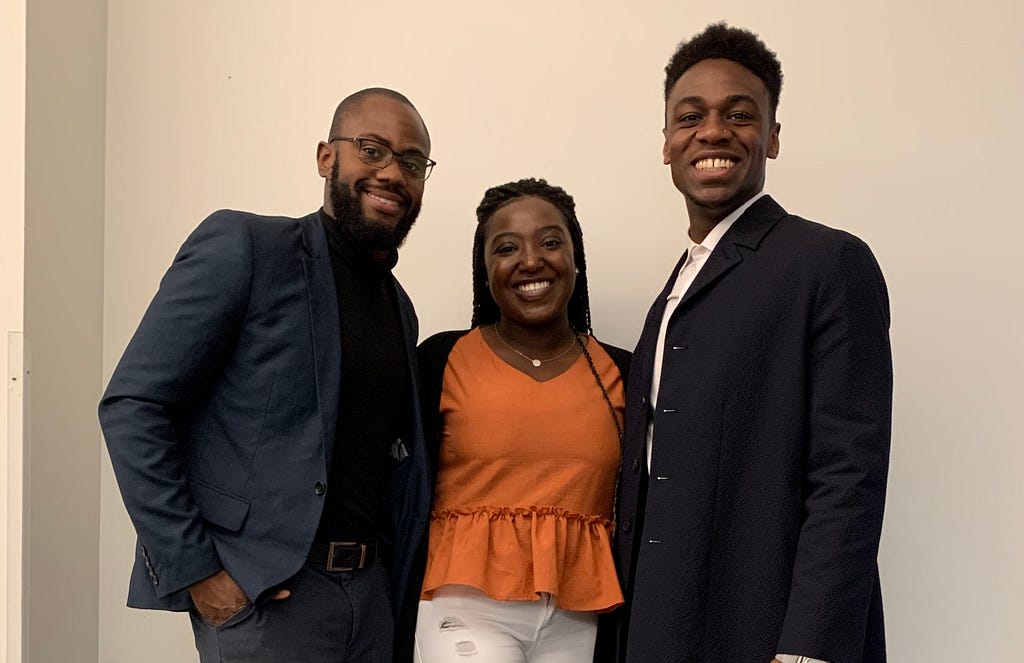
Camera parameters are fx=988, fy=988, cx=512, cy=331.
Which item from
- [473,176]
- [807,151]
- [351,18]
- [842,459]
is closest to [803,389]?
[842,459]

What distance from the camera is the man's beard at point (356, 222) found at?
215 centimetres

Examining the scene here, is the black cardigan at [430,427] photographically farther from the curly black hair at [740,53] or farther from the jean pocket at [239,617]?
the curly black hair at [740,53]

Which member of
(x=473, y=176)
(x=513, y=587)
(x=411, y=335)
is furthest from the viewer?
(x=473, y=176)

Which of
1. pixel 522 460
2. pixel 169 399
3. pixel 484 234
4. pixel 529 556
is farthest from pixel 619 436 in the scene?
pixel 169 399

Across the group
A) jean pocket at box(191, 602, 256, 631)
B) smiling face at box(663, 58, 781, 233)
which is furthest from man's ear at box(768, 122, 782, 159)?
jean pocket at box(191, 602, 256, 631)

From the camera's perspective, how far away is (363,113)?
2170mm

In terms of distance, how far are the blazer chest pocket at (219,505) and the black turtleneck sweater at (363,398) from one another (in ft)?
0.56

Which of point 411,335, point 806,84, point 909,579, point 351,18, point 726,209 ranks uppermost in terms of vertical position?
point 351,18

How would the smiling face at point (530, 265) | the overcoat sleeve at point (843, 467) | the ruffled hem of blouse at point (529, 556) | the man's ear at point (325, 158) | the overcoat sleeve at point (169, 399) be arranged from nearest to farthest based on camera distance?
1. the overcoat sleeve at point (843, 467)
2. the overcoat sleeve at point (169, 399)
3. the ruffled hem of blouse at point (529, 556)
4. the man's ear at point (325, 158)
5. the smiling face at point (530, 265)

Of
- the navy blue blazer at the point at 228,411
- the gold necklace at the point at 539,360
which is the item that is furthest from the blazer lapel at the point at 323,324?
the gold necklace at the point at 539,360

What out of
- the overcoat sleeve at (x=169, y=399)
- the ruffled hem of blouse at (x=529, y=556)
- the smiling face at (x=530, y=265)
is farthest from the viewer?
the smiling face at (x=530, y=265)

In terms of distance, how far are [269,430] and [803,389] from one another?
1030 mm

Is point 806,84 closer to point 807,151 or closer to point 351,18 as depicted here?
point 807,151

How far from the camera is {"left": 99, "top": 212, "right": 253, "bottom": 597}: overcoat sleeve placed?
5.98ft
